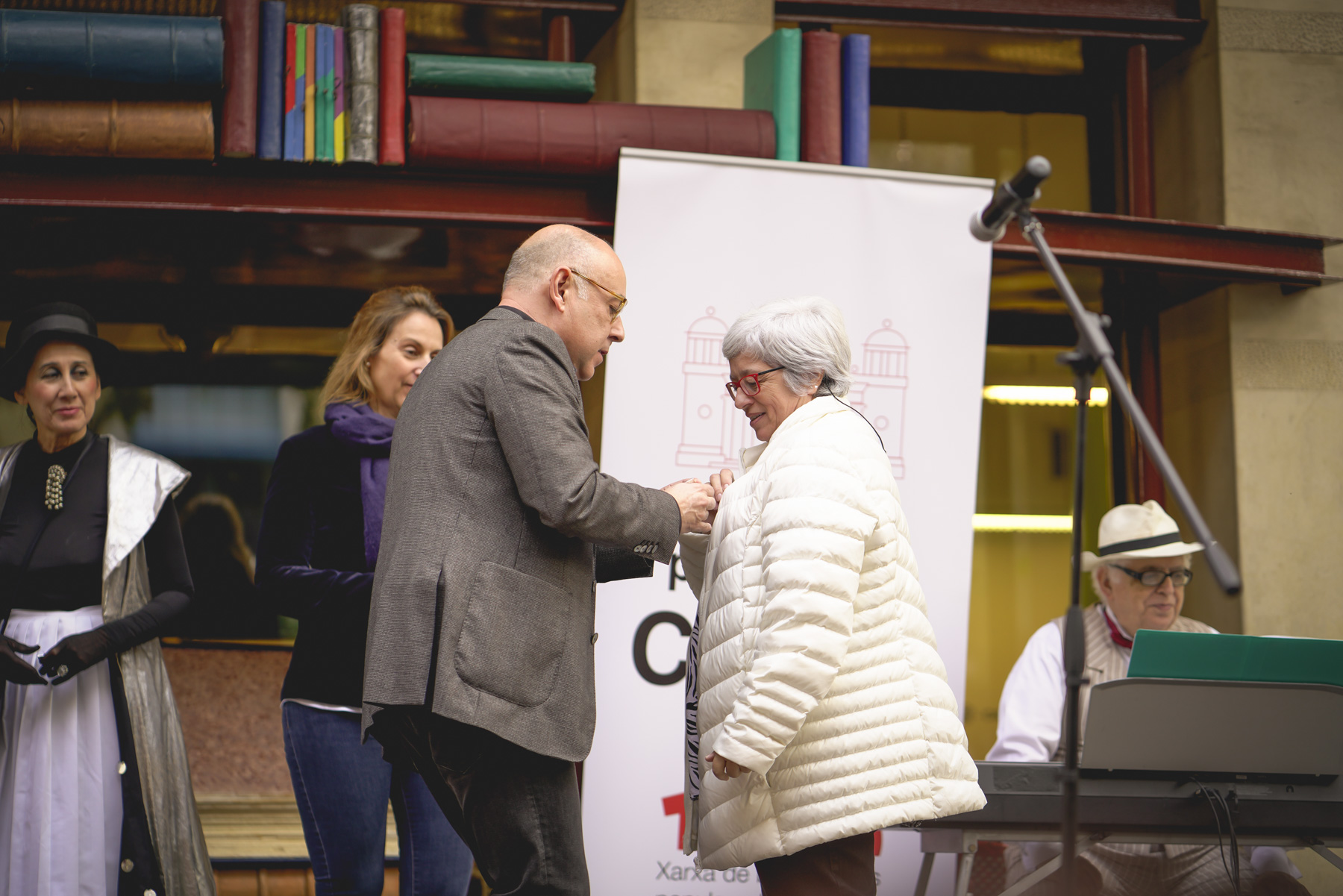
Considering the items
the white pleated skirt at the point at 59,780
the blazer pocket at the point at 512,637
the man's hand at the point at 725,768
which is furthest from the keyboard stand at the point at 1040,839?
the white pleated skirt at the point at 59,780

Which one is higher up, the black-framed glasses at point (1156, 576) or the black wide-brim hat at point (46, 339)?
the black wide-brim hat at point (46, 339)

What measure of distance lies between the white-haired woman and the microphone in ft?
1.16

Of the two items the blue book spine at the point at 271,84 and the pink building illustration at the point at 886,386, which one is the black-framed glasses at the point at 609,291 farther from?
the blue book spine at the point at 271,84

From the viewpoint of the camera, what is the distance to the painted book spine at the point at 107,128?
3098 millimetres

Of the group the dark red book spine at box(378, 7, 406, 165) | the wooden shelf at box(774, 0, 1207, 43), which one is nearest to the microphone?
the dark red book spine at box(378, 7, 406, 165)

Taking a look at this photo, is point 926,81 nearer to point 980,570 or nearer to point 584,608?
point 980,570

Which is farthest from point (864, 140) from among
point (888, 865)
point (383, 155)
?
point (888, 865)

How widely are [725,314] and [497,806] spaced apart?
188 centimetres

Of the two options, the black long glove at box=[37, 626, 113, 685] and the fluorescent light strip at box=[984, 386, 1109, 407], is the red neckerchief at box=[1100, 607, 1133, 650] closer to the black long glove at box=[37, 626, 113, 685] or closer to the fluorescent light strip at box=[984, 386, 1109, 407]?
the fluorescent light strip at box=[984, 386, 1109, 407]

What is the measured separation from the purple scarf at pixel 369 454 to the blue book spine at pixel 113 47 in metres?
1.32

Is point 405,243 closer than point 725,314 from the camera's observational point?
No

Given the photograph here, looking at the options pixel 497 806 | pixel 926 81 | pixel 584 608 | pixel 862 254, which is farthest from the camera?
pixel 926 81

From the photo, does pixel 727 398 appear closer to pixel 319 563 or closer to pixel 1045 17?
pixel 319 563

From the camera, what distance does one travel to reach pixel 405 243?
3.81m
